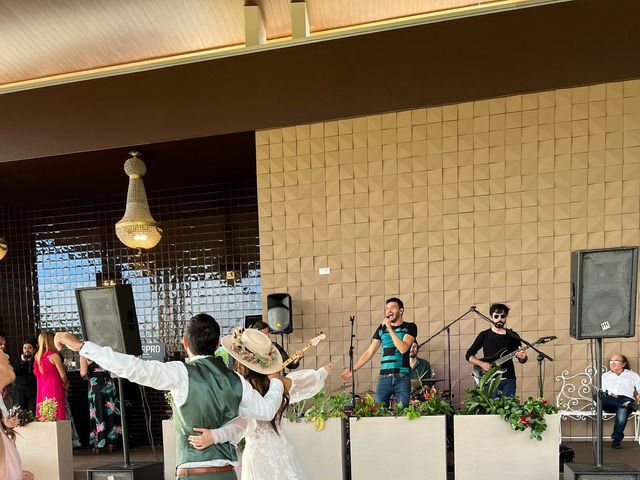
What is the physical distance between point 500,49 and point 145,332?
660 centimetres

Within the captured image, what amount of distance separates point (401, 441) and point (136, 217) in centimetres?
460

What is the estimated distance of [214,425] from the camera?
302 cm

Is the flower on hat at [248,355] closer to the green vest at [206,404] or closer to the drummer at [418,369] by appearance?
the green vest at [206,404]

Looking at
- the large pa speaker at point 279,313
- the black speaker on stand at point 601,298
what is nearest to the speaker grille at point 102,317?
the large pa speaker at point 279,313

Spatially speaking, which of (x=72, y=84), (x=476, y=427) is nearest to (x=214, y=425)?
(x=476, y=427)

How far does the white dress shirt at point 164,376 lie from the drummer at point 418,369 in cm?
334

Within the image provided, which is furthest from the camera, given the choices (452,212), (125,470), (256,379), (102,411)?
(102,411)

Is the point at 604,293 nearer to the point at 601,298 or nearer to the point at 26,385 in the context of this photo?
the point at 601,298

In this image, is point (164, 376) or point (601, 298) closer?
point (164, 376)

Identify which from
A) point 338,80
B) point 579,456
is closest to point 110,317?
point 338,80

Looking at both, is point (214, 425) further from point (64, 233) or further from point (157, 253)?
point (64, 233)

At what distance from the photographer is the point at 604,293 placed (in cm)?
440

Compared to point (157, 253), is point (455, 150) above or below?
above

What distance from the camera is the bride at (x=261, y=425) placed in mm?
3229
